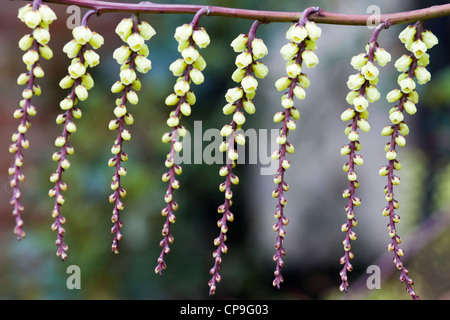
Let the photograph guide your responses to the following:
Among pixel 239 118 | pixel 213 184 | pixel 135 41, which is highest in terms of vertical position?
pixel 135 41

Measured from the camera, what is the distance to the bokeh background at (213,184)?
1799 millimetres

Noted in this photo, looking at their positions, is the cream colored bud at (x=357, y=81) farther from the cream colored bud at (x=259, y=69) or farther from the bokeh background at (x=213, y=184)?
the bokeh background at (x=213, y=184)

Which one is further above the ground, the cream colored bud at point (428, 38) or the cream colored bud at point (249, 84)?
the cream colored bud at point (428, 38)

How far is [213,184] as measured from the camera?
215 cm

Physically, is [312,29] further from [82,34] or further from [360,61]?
[82,34]

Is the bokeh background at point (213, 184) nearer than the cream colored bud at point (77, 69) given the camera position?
No

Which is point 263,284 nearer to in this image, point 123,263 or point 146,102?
point 123,263

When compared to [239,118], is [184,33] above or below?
above

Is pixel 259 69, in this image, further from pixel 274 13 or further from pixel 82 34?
pixel 82 34

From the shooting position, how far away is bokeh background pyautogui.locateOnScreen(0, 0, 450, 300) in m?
1.80

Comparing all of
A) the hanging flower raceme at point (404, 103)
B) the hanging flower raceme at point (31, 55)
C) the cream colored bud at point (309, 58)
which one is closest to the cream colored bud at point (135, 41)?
the hanging flower raceme at point (31, 55)

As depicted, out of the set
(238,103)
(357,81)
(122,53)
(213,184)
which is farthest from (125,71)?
(213,184)

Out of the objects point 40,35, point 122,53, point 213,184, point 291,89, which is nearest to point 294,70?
point 291,89

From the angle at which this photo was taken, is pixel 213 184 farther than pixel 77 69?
Yes
